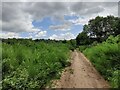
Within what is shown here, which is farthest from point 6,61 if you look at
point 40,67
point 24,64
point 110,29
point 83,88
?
point 110,29

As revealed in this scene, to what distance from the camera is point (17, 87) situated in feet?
26.0

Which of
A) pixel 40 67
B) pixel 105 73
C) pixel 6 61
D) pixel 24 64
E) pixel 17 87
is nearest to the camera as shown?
pixel 17 87

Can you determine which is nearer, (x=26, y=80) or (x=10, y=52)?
(x=26, y=80)

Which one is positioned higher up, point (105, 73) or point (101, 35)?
point (101, 35)

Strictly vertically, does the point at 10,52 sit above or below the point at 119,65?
above

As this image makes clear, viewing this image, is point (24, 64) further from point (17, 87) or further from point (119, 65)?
point (119, 65)

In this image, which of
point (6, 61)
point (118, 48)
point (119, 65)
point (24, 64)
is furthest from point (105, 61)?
point (6, 61)

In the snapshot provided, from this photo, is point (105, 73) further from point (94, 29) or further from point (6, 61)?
point (94, 29)

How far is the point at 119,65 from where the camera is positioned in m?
11.6

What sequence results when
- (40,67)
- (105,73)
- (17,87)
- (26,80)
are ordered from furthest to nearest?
1. (105,73)
2. (40,67)
3. (26,80)
4. (17,87)

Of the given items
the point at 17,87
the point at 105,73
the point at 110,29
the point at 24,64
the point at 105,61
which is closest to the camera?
the point at 17,87

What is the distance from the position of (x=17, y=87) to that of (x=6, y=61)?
200 cm

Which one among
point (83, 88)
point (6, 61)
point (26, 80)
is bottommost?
point (83, 88)

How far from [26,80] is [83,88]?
2.57 m
